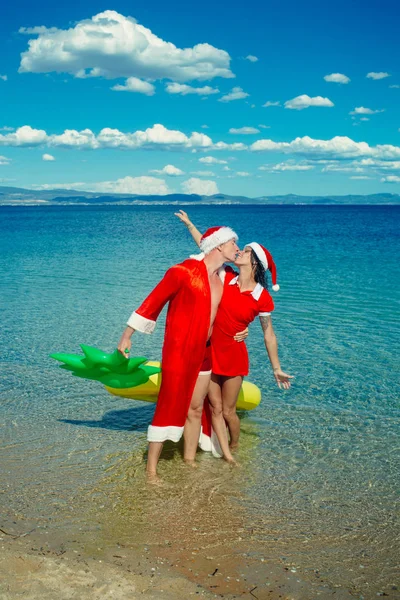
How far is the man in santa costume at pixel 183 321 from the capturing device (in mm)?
4742

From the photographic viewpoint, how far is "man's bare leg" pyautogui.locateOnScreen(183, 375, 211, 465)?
5085 mm

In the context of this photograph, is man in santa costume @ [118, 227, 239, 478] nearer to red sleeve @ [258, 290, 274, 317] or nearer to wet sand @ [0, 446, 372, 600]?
red sleeve @ [258, 290, 274, 317]

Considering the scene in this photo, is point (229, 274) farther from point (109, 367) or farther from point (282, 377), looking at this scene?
point (109, 367)

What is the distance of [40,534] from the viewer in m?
4.07

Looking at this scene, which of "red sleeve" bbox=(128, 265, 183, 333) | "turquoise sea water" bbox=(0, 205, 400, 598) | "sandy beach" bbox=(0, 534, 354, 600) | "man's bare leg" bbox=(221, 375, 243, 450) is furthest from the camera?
"man's bare leg" bbox=(221, 375, 243, 450)

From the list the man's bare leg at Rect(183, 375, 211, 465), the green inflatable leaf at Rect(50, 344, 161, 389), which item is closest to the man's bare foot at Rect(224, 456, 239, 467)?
the man's bare leg at Rect(183, 375, 211, 465)

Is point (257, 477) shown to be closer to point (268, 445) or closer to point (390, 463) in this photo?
point (268, 445)

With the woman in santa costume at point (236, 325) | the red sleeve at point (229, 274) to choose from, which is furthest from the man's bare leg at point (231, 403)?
the red sleeve at point (229, 274)

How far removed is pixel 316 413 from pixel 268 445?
1089 millimetres

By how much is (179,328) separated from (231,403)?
41.8 inches

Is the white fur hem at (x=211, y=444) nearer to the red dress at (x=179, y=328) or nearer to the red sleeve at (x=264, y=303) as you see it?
the red dress at (x=179, y=328)

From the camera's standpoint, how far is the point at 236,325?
5184 millimetres

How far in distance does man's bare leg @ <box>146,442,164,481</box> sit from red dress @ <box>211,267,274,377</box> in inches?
31.5

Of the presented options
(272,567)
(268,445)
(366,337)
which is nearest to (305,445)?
(268,445)
